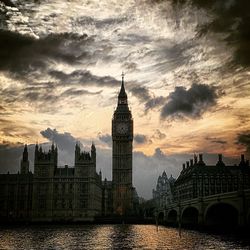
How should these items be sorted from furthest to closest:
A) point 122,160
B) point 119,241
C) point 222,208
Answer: point 122,160, point 222,208, point 119,241

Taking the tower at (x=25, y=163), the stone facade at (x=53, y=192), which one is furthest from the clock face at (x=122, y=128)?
the tower at (x=25, y=163)

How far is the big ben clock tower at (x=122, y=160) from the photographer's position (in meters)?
180

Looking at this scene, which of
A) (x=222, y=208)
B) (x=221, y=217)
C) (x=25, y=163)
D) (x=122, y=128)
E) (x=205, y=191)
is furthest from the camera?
(x=122, y=128)

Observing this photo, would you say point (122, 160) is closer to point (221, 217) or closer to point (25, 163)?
point (25, 163)

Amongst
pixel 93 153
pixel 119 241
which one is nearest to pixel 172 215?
pixel 93 153

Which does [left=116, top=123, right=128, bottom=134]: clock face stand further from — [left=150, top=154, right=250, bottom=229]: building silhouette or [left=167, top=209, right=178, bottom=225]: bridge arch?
[left=167, top=209, right=178, bottom=225]: bridge arch

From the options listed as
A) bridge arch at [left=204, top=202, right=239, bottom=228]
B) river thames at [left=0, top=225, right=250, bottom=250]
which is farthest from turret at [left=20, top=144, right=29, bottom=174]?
river thames at [left=0, top=225, right=250, bottom=250]

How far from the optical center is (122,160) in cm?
18600

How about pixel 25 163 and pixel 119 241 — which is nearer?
pixel 119 241

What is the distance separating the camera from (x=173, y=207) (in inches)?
5015

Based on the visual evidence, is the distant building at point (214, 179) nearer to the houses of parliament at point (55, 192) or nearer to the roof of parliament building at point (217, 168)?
the roof of parliament building at point (217, 168)

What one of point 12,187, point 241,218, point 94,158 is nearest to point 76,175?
point 94,158

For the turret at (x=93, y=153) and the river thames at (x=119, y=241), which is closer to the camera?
the river thames at (x=119, y=241)

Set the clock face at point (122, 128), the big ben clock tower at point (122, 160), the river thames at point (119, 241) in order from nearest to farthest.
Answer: the river thames at point (119, 241), the big ben clock tower at point (122, 160), the clock face at point (122, 128)
